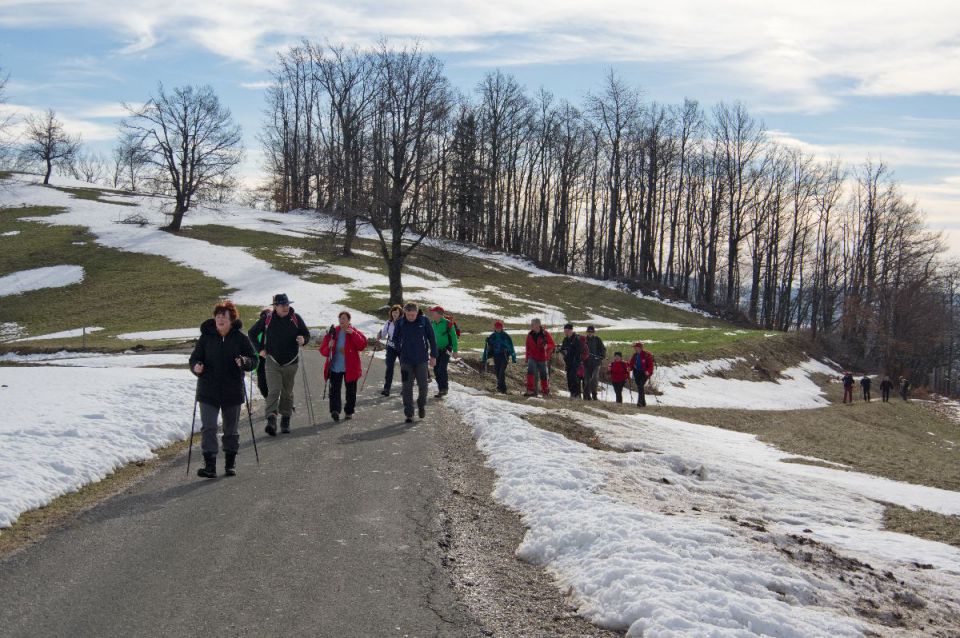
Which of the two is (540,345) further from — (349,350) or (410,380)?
(349,350)

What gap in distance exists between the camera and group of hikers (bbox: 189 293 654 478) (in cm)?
894

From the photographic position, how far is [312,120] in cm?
8431

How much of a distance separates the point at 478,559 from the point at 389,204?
31366 mm

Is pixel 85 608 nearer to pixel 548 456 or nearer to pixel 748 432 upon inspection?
pixel 548 456

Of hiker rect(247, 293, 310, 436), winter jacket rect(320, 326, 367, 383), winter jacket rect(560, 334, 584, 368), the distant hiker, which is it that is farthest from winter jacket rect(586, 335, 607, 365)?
the distant hiker

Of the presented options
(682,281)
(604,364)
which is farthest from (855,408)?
(682,281)

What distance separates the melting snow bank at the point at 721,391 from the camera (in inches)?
1087

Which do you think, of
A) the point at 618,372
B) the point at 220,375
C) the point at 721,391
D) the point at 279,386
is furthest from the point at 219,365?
the point at 721,391

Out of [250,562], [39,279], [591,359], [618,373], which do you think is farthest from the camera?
[39,279]

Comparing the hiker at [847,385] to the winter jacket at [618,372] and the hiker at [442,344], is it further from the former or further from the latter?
the hiker at [442,344]

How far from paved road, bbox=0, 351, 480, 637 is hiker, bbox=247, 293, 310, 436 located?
2.47m

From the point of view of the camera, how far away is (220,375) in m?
8.92

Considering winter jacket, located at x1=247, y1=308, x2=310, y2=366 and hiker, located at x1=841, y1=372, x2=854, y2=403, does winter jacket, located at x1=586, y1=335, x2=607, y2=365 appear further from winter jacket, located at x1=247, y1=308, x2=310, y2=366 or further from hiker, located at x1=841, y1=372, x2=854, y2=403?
hiker, located at x1=841, y1=372, x2=854, y2=403

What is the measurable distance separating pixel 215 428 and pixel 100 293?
3944 centimetres
